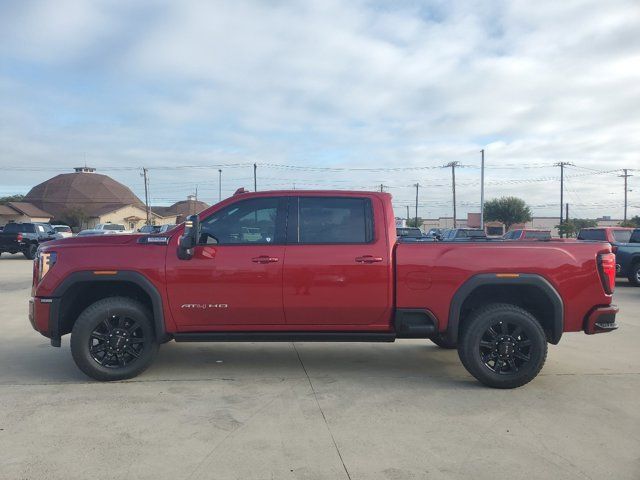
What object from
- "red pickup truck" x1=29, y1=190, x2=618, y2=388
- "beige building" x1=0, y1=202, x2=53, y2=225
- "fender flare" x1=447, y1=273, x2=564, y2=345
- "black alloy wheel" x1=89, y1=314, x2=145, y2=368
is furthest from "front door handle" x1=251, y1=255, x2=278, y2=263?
"beige building" x1=0, y1=202, x2=53, y2=225

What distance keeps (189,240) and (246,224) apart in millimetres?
622

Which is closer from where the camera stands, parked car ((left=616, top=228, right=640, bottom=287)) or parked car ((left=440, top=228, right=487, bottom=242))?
parked car ((left=440, top=228, right=487, bottom=242))

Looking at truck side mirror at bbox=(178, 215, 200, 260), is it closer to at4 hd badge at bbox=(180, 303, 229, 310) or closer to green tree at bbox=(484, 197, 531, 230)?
at4 hd badge at bbox=(180, 303, 229, 310)

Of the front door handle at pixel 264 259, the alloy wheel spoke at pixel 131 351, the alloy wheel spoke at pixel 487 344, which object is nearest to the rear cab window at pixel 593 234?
the alloy wheel spoke at pixel 487 344

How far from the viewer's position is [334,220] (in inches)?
225

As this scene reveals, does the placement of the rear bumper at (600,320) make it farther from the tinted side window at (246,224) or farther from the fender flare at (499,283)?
the tinted side window at (246,224)

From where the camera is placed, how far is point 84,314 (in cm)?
549

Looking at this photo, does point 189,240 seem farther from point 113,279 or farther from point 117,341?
point 117,341

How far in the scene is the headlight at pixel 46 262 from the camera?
552cm

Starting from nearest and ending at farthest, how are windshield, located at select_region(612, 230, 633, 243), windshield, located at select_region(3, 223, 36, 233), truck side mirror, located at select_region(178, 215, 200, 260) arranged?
truck side mirror, located at select_region(178, 215, 200, 260) → windshield, located at select_region(612, 230, 633, 243) → windshield, located at select_region(3, 223, 36, 233)

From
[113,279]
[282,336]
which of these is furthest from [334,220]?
[113,279]

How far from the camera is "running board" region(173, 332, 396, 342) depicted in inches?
217

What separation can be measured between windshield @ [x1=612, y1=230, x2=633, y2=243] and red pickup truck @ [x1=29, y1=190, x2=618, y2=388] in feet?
39.3

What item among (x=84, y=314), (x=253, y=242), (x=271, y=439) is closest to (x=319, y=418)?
(x=271, y=439)
